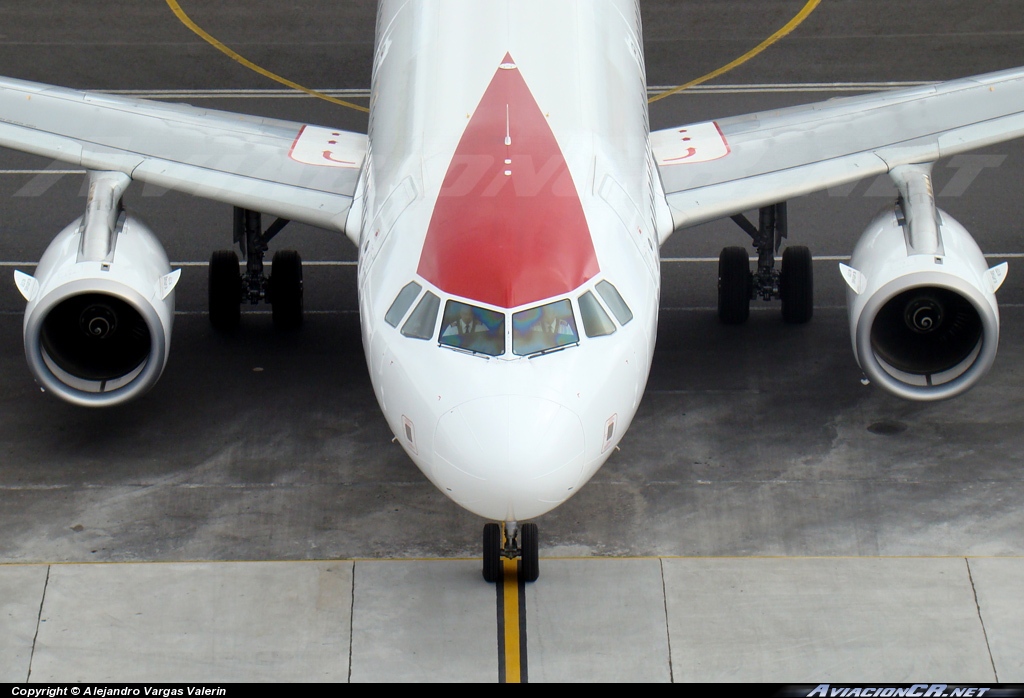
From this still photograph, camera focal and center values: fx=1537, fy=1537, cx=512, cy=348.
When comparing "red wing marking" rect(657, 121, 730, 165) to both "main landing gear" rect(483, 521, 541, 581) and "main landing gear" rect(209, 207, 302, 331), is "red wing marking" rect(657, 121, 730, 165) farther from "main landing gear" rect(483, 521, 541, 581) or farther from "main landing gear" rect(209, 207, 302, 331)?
"main landing gear" rect(483, 521, 541, 581)

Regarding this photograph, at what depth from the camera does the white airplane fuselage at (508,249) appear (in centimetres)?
1302

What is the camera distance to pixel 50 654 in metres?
14.2

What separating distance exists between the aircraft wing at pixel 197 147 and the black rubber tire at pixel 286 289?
5.01ft

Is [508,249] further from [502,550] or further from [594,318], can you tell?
[502,550]

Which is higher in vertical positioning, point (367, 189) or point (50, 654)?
point (367, 189)

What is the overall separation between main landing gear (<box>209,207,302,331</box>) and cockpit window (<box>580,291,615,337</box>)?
6.61 metres

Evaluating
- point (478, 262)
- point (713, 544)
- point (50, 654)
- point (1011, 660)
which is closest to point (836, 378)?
point (713, 544)

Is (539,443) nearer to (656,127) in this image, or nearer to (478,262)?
(478,262)

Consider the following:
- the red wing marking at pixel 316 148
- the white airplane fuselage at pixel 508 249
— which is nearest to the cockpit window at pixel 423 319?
the white airplane fuselage at pixel 508 249

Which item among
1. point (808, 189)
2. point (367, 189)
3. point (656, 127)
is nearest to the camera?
point (367, 189)

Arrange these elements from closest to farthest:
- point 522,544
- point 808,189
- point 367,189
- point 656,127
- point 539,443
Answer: point 539,443 < point 522,544 < point 367,189 < point 808,189 < point 656,127

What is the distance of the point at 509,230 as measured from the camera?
45.4 feet

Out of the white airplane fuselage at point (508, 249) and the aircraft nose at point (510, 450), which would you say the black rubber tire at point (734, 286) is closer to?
the white airplane fuselage at point (508, 249)
